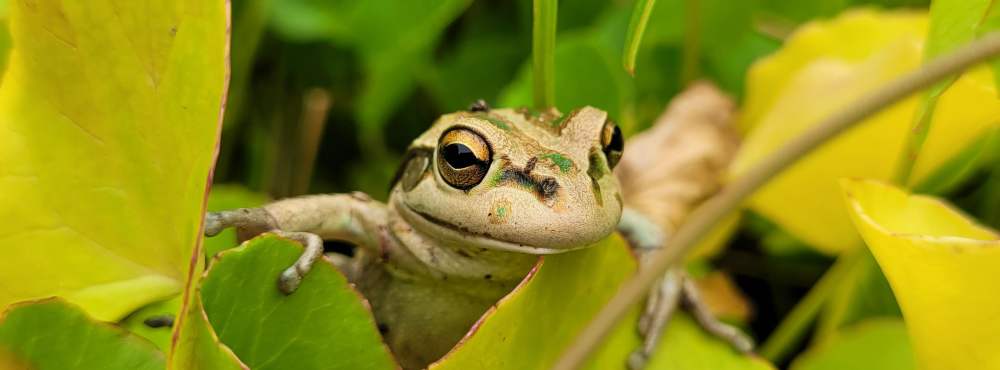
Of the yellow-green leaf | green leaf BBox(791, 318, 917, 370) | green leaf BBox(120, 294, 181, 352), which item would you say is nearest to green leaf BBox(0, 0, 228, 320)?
green leaf BBox(120, 294, 181, 352)

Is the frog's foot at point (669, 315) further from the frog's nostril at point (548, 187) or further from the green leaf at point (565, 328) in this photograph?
the frog's nostril at point (548, 187)

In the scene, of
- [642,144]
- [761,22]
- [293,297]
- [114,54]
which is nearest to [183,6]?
[114,54]

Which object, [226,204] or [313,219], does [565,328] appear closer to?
[313,219]

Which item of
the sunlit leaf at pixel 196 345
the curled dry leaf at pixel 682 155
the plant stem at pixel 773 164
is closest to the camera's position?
the plant stem at pixel 773 164

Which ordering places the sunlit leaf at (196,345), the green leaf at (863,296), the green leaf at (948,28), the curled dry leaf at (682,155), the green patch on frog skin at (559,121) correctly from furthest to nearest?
1. the curled dry leaf at (682,155)
2. the green leaf at (863,296)
3. the green patch on frog skin at (559,121)
4. the green leaf at (948,28)
5. the sunlit leaf at (196,345)

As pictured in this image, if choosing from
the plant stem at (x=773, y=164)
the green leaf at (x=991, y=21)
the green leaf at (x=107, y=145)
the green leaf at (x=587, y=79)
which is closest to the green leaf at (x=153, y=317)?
the green leaf at (x=107, y=145)

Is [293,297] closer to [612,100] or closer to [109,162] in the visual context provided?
[109,162]

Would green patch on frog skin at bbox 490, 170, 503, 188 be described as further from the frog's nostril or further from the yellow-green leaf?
the yellow-green leaf
